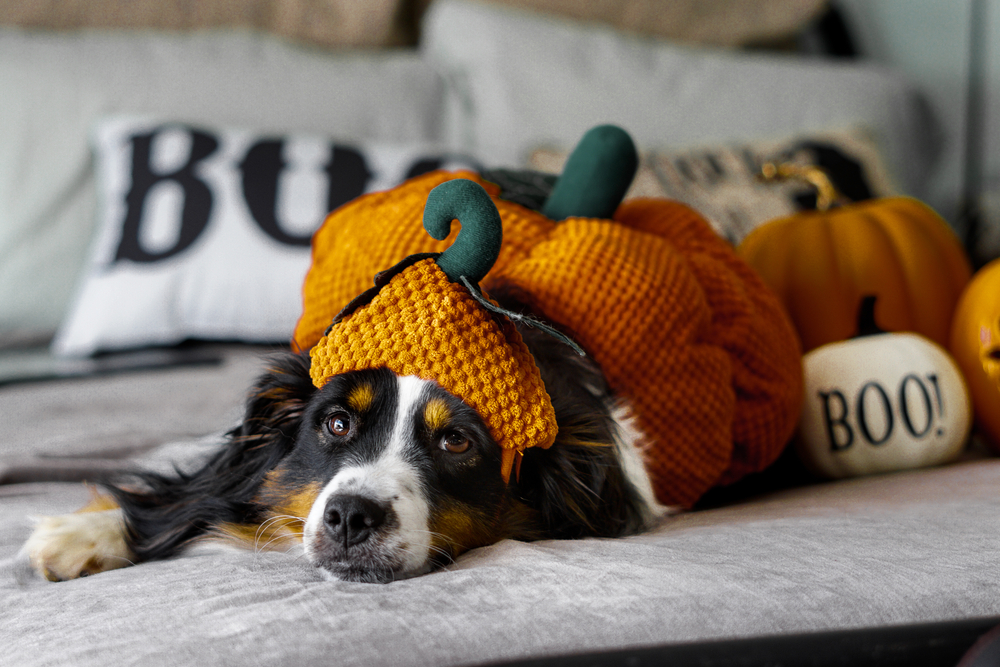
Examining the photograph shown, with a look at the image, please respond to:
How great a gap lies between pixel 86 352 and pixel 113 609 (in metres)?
1.42

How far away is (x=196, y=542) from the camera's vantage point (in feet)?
3.64

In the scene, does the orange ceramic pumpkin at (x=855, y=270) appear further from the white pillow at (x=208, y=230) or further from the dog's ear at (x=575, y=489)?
the white pillow at (x=208, y=230)

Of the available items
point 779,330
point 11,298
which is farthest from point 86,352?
point 779,330

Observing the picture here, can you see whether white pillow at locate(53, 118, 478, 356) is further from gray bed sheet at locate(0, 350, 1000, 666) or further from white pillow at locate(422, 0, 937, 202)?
gray bed sheet at locate(0, 350, 1000, 666)

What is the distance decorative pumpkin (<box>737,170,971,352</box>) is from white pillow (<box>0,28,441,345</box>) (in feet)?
3.91

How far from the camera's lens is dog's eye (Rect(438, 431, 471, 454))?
967 millimetres

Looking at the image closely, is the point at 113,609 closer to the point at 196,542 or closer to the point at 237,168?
the point at 196,542

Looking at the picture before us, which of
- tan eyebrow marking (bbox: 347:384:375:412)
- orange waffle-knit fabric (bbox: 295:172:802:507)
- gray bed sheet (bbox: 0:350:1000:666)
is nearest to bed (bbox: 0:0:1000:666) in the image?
gray bed sheet (bbox: 0:350:1000:666)

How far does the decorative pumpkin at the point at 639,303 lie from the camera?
1.07 m

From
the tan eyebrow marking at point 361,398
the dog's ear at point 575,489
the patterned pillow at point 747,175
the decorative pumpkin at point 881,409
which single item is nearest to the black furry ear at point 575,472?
the dog's ear at point 575,489

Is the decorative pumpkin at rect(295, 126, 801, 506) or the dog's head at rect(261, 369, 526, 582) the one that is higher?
the decorative pumpkin at rect(295, 126, 801, 506)

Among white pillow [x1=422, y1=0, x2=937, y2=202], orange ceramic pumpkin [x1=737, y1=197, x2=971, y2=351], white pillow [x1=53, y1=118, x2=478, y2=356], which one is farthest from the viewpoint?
white pillow [x1=422, y1=0, x2=937, y2=202]

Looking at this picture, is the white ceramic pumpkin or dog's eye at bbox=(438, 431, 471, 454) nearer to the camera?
dog's eye at bbox=(438, 431, 471, 454)

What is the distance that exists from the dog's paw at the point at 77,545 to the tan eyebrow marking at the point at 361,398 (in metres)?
0.38
